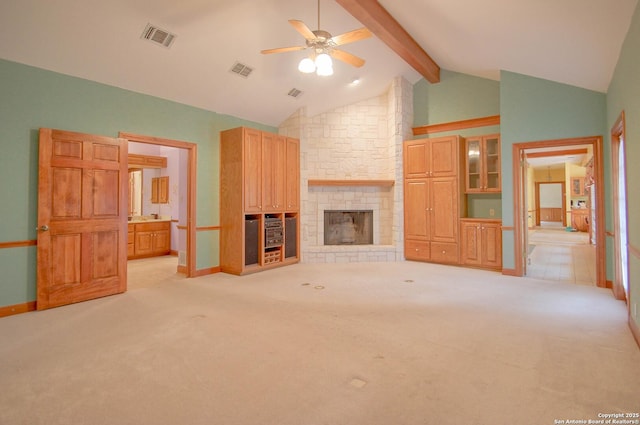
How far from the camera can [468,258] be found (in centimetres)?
606

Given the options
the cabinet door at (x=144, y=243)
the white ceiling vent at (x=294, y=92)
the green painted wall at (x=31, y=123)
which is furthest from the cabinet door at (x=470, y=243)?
the cabinet door at (x=144, y=243)

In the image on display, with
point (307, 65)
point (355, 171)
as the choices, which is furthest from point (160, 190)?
point (307, 65)

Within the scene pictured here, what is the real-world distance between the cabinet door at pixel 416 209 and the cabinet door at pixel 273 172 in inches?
98.0

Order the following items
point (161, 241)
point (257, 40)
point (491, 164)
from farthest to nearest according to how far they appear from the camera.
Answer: point (161, 241), point (491, 164), point (257, 40)

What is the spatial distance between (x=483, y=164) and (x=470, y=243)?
4.80 ft

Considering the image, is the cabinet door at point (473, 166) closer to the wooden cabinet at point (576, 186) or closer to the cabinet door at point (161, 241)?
the cabinet door at point (161, 241)

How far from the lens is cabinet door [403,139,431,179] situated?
6.50 m

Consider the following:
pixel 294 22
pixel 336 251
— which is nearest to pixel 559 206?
pixel 336 251

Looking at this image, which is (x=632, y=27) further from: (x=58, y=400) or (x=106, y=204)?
(x=106, y=204)

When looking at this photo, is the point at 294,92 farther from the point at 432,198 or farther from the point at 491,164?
the point at 491,164

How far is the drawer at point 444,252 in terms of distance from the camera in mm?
6180

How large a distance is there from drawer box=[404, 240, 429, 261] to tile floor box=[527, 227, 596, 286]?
1712 millimetres

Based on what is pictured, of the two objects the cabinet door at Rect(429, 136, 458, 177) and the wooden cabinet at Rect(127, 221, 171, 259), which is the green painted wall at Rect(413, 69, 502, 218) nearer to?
the cabinet door at Rect(429, 136, 458, 177)

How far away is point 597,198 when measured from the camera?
184 inches
